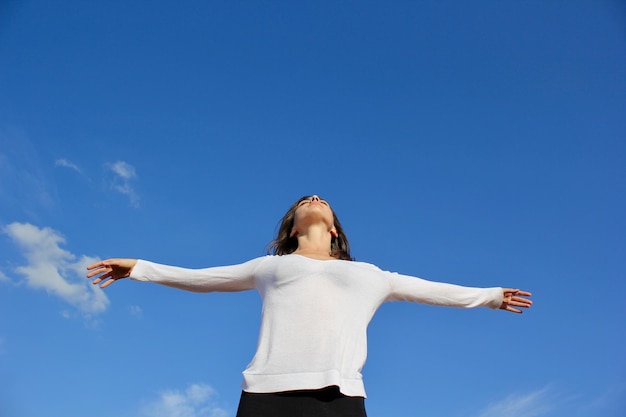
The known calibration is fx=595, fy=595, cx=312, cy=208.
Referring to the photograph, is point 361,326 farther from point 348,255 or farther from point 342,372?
point 348,255

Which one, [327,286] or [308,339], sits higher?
[327,286]

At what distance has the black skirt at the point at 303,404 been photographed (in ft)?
13.4

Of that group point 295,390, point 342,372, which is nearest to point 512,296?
point 342,372

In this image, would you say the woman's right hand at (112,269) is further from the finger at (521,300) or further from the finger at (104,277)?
the finger at (521,300)

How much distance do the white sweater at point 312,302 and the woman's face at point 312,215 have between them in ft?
2.52

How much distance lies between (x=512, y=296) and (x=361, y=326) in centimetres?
173

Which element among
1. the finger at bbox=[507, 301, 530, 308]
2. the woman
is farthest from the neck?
the finger at bbox=[507, 301, 530, 308]

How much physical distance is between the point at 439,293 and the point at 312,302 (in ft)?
4.34

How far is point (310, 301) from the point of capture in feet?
15.1

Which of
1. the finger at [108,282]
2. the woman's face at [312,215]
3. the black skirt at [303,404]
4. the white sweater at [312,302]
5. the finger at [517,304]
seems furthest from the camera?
the woman's face at [312,215]

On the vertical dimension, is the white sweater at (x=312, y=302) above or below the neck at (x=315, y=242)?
below

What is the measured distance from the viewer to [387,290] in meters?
5.09

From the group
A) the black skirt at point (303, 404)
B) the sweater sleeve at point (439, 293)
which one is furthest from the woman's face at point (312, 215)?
the black skirt at point (303, 404)

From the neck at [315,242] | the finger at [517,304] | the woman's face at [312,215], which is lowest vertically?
the finger at [517,304]
